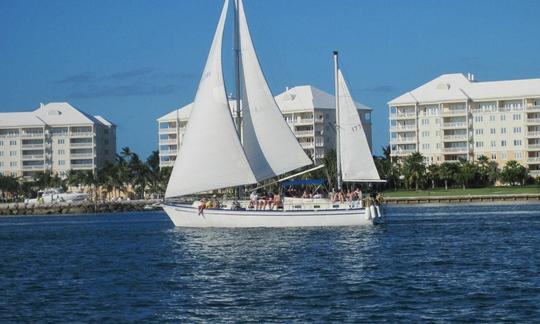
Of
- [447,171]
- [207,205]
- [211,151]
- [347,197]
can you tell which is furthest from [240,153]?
[447,171]

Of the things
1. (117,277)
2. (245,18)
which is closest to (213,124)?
(245,18)

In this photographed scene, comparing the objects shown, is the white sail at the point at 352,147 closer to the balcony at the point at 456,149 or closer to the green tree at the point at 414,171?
the green tree at the point at 414,171

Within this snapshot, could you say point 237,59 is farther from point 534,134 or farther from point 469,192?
point 534,134

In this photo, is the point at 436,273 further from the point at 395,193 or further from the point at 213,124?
the point at 395,193

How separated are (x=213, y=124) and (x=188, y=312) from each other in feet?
112

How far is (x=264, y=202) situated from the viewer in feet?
212

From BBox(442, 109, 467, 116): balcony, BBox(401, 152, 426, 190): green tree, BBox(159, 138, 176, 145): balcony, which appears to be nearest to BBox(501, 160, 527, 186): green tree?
BBox(401, 152, 426, 190): green tree

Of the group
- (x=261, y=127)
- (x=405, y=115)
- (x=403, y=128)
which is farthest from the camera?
(x=403, y=128)

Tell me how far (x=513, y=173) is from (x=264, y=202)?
92.9m

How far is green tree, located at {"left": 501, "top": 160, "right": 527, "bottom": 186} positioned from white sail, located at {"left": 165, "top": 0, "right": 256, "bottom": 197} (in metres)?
93.3

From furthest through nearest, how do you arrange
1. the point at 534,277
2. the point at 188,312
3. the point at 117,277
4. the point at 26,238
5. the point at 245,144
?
the point at 26,238 → the point at 245,144 → the point at 117,277 → the point at 534,277 → the point at 188,312

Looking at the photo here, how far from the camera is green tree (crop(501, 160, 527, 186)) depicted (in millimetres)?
151750

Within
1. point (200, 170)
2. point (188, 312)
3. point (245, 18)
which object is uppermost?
point (245, 18)

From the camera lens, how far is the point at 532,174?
16175cm
